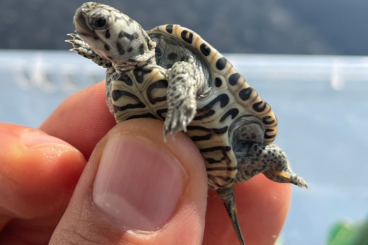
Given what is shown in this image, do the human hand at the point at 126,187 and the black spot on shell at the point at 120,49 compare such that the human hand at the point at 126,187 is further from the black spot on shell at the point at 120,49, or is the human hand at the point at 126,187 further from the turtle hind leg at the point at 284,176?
the turtle hind leg at the point at 284,176

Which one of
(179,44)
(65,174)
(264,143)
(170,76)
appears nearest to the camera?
(170,76)

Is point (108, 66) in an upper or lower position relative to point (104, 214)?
upper

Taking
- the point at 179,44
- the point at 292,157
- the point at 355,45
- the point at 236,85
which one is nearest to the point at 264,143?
the point at 236,85

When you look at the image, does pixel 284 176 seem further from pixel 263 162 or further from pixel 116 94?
pixel 116 94

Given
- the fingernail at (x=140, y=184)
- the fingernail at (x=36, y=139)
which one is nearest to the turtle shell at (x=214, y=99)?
the fingernail at (x=140, y=184)

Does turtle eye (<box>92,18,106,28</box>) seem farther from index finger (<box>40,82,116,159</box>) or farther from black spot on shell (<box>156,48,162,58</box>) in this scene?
index finger (<box>40,82,116,159</box>)

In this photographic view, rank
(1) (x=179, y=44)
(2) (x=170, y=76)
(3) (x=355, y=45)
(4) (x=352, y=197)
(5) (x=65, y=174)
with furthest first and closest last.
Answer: (3) (x=355, y=45) → (4) (x=352, y=197) → (5) (x=65, y=174) → (1) (x=179, y=44) → (2) (x=170, y=76)

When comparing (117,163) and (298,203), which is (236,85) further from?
(298,203)

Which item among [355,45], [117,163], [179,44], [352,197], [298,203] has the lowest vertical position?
[298,203]
